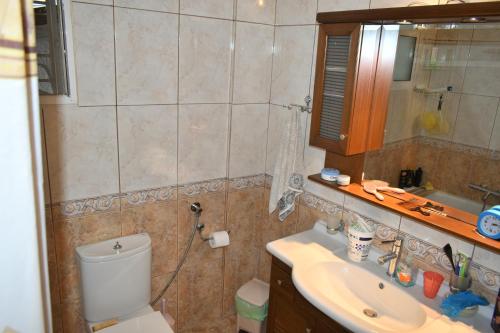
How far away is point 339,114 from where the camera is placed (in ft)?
6.25

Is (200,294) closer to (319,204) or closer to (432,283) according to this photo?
(319,204)

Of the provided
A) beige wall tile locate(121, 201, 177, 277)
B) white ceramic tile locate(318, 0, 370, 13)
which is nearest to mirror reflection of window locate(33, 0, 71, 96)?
beige wall tile locate(121, 201, 177, 277)

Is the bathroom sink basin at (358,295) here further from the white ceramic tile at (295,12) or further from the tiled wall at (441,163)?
the white ceramic tile at (295,12)

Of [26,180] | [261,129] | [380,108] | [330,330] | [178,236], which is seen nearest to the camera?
[26,180]

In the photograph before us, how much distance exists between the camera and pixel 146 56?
1.85m

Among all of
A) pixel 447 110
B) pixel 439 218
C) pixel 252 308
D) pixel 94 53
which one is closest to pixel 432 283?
pixel 439 218

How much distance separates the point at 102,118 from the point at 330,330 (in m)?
1.43

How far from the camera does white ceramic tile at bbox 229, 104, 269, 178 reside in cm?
227

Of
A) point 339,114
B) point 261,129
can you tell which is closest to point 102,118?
point 261,129

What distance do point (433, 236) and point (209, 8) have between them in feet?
5.18

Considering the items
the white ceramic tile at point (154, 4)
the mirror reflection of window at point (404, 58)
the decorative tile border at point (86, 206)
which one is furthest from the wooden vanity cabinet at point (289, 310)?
the white ceramic tile at point (154, 4)

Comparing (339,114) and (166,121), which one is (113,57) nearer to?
(166,121)

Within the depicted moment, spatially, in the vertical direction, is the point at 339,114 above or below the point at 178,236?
above

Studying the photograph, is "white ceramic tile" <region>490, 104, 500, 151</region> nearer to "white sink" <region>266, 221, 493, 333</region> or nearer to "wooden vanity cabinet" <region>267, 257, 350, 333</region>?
"white sink" <region>266, 221, 493, 333</region>
